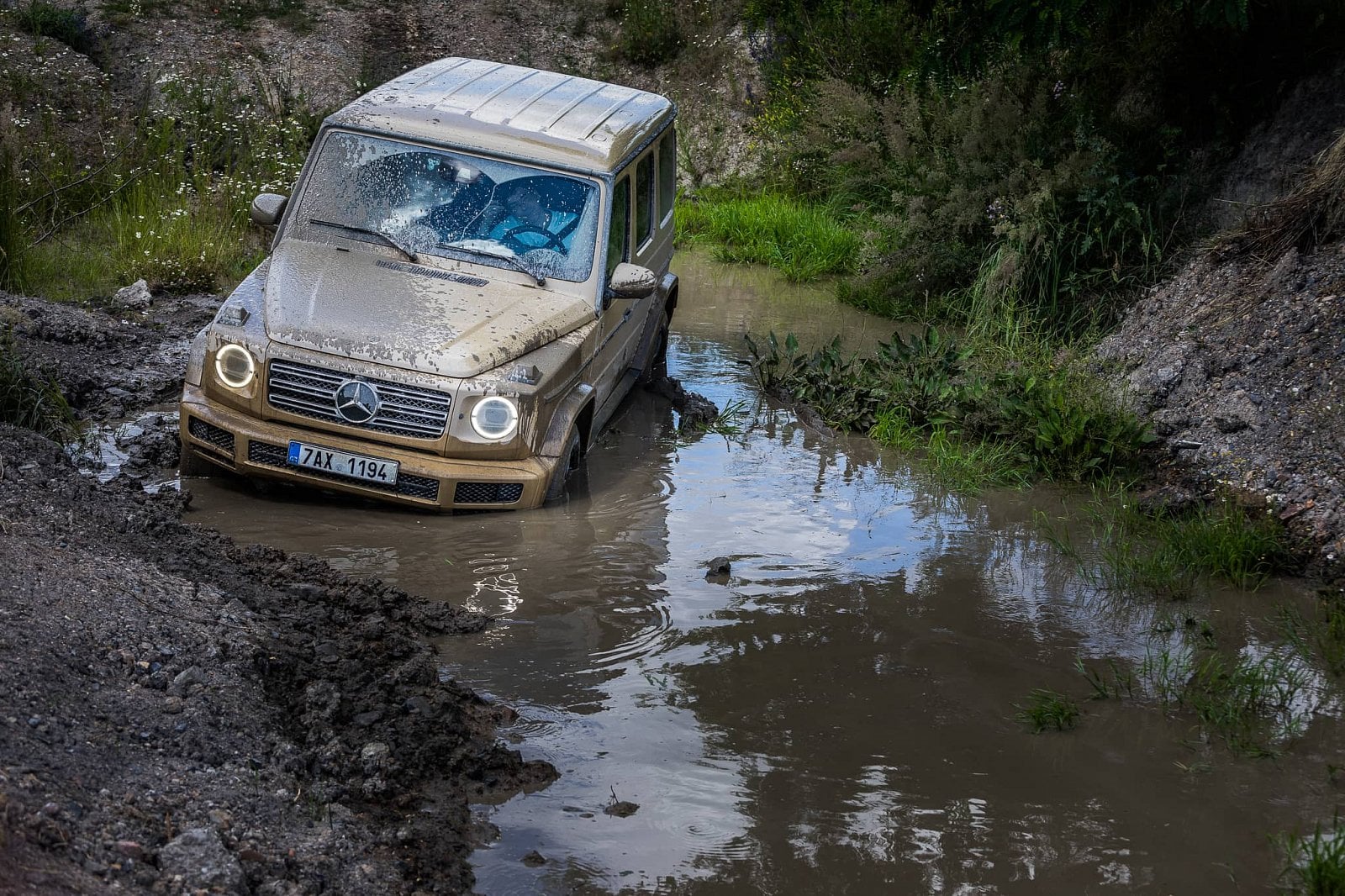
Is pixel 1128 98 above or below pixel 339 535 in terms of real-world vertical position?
above

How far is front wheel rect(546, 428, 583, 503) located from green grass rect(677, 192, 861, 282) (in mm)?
6669

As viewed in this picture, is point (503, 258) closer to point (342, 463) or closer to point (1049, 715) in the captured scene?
point (342, 463)

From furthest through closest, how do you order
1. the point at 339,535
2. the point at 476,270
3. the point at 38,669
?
the point at 476,270
the point at 339,535
the point at 38,669

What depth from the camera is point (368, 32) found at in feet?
59.1


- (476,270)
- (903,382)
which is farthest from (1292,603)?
(476,270)

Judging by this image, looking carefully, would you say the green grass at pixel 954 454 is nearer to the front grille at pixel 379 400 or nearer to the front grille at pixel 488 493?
the front grille at pixel 488 493

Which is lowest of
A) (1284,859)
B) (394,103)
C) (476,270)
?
(1284,859)

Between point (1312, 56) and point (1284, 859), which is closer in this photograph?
point (1284, 859)

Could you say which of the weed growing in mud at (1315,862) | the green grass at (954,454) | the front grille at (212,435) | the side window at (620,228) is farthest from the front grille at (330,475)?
the weed growing in mud at (1315,862)

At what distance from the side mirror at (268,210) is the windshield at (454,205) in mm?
152

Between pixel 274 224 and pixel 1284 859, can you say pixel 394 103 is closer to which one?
pixel 274 224

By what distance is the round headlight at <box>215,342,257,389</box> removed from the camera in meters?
5.55

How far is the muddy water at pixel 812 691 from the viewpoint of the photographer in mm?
3545

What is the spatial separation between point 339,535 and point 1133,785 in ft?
11.1
